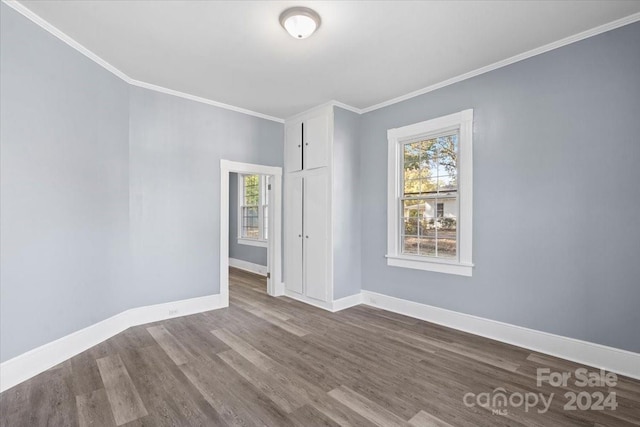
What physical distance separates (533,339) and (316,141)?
3530 millimetres

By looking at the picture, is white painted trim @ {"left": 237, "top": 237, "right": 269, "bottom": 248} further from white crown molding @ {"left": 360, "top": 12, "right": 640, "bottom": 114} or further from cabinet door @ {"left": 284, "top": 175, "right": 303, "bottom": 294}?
white crown molding @ {"left": 360, "top": 12, "right": 640, "bottom": 114}

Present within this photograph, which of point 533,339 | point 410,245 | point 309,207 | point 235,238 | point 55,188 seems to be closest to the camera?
point 55,188

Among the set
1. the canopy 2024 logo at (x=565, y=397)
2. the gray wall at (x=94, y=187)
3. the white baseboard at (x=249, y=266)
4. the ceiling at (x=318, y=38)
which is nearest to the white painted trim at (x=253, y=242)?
the white baseboard at (x=249, y=266)

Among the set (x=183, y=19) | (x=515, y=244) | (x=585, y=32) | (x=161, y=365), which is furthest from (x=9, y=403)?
(x=585, y=32)

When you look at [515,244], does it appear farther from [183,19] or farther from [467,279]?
[183,19]

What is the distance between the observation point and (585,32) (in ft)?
9.14

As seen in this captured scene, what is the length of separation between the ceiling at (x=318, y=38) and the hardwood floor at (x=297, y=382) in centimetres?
294

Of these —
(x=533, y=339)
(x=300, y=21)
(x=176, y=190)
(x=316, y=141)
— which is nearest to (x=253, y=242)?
(x=176, y=190)

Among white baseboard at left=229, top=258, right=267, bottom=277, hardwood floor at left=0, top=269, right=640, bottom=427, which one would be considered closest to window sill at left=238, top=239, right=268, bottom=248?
white baseboard at left=229, top=258, right=267, bottom=277

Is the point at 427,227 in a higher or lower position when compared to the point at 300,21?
lower

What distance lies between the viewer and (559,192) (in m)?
2.96

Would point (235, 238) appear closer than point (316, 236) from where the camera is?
No

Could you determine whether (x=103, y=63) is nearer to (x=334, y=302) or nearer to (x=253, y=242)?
(x=334, y=302)

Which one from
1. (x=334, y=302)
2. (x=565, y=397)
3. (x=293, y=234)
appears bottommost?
(x=565, y=397)
